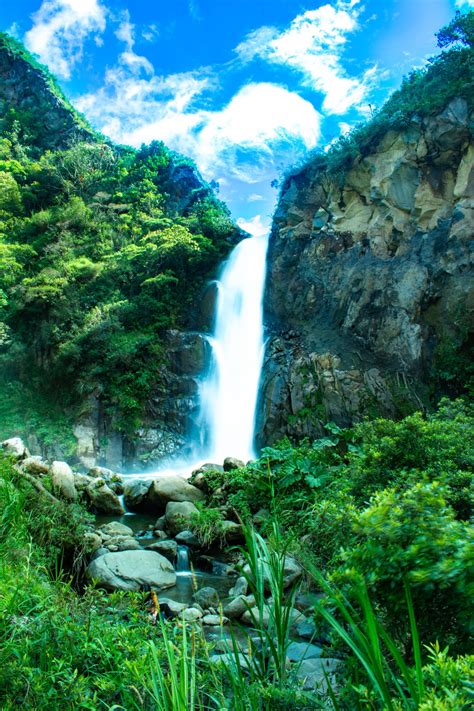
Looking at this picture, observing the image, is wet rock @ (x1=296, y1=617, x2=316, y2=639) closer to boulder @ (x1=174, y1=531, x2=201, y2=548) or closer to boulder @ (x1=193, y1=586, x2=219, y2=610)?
boulder @ (x1=193, y1=586, x2=219, y2=610)

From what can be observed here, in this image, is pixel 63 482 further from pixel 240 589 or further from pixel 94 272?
pixel 94 272

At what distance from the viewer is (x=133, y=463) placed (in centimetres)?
1529

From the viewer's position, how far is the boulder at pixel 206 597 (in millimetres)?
5355

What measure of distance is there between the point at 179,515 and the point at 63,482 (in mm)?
2233

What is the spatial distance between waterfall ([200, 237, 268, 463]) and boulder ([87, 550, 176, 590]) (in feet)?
26.1

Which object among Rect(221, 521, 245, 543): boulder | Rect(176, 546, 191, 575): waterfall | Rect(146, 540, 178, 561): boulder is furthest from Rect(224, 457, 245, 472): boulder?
Rect(146, 540, 178, 561): boulder

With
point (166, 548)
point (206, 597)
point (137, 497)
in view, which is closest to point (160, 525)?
point (166, 548)

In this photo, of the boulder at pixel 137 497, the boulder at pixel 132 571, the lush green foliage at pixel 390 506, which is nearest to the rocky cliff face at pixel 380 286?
the lush green foliage at pixel 390 506

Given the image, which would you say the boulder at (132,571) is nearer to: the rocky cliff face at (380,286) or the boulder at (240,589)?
the boulder at (240,589)

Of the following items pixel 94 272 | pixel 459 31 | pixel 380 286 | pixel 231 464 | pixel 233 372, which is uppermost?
pixel 459 31

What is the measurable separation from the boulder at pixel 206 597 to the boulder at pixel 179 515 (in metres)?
2.27

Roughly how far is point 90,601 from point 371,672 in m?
2.53

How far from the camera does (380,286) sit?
44.1ft

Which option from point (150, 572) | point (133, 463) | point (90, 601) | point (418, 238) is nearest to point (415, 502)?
point (90, 601)
